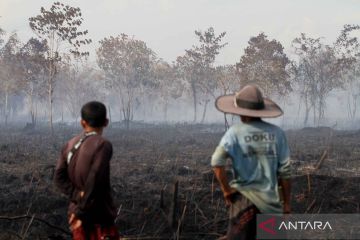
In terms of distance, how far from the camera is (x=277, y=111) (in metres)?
3.58

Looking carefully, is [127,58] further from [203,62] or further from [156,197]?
[156,197]

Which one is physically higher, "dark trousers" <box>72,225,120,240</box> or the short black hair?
the short black hair

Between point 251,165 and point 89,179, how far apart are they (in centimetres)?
142

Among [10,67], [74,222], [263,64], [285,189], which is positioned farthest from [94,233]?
[10,67]

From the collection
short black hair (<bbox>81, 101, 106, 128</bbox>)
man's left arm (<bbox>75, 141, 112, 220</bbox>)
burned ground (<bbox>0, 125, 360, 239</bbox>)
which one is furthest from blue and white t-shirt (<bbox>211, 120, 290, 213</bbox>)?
burned ground (<bbox>0, 125, 360, 239</bbox>)

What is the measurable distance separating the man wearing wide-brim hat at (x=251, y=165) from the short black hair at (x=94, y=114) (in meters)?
1.10

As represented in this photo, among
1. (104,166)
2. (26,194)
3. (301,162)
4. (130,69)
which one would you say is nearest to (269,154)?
(104,166)

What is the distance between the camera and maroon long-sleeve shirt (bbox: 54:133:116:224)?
3.46m

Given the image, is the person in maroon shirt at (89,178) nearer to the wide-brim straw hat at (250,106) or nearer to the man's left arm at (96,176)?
the man's left arm at (96,176)

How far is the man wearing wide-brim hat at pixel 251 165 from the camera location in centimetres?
335

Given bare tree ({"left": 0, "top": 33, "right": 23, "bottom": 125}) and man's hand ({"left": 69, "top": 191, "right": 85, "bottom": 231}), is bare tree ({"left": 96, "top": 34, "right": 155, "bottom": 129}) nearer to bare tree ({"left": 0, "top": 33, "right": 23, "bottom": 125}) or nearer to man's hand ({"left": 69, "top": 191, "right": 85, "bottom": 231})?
bare tree ({"left": 0, "top": 33, "right": 23, "bottom": 125})

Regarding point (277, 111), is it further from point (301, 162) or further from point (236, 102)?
point (301, 162)

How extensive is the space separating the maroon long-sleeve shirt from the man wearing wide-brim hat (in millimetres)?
985

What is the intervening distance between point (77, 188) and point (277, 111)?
6.46 ft
